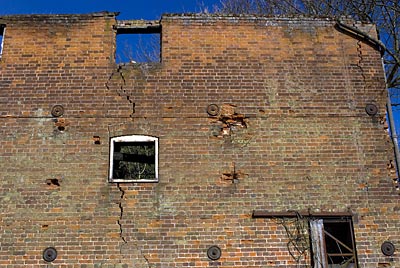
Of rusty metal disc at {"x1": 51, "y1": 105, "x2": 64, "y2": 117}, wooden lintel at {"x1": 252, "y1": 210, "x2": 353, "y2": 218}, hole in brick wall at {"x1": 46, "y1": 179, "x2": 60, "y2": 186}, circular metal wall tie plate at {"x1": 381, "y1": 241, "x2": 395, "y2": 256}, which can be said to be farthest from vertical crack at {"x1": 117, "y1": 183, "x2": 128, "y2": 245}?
circular metal wall tie plate at {"x1": 381, "y1": 241, "x2": 395, "y2": 256}

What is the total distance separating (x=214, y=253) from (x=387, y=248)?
3.30m

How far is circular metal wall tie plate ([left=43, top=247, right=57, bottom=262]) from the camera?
28.7ft

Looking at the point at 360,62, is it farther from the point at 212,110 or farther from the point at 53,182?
the point at 53,182

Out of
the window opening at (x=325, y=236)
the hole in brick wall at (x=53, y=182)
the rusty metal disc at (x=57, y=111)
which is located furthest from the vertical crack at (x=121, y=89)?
the window opening at (x=325, y=236)

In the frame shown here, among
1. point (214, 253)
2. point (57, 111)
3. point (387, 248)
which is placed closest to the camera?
point (214, 253)

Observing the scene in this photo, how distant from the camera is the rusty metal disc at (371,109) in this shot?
10.1 meters

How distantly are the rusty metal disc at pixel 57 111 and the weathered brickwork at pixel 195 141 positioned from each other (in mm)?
71

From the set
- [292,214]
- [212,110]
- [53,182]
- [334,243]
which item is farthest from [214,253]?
[53,182]

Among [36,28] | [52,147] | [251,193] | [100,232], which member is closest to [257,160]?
[251,193]

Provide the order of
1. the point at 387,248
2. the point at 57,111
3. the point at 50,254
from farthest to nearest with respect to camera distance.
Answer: the point at 57,111 → the point at 387,248 → the point at 50,254

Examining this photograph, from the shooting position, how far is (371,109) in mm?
10141

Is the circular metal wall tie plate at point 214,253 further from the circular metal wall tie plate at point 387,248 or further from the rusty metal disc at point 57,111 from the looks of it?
the rusty metal disc at point 57,111

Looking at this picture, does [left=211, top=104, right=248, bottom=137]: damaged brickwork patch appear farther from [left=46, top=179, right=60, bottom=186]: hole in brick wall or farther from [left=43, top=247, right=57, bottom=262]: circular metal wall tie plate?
[left=43, top=247, right=57, bottom=262]: circular metal wall tie plate

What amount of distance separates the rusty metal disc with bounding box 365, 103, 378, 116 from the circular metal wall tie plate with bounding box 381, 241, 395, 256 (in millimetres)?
2744
